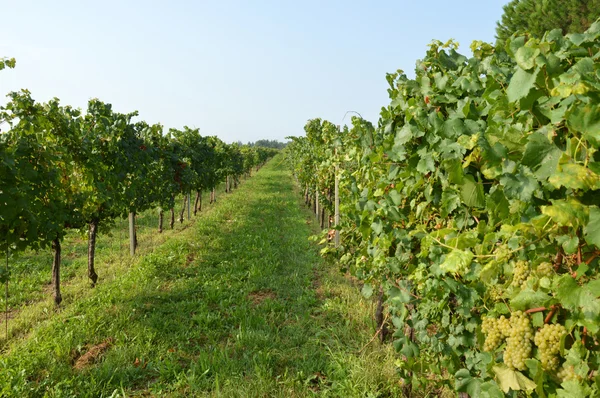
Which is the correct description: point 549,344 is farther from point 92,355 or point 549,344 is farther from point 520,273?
point 92,355

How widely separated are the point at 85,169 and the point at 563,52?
6078 millimetres

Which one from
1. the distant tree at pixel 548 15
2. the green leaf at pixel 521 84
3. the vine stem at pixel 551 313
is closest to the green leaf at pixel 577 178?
the green leaf at pixel 521 84

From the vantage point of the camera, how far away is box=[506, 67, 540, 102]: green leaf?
1263 mm

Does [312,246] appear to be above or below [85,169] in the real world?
below

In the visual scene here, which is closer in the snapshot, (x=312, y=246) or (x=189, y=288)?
(x=189, y=288)

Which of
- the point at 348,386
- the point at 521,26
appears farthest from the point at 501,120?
the point at 521,26

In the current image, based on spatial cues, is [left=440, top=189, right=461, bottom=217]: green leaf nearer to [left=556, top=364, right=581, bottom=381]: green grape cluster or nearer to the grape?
the grape

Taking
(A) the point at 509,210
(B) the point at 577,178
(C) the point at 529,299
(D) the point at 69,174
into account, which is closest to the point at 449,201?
(A) the point at 509,210

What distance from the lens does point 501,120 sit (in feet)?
5.21

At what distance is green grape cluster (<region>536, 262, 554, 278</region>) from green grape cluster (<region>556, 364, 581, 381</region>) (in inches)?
12.5

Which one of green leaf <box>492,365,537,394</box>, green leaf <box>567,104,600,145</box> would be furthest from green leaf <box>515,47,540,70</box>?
green leaf <box>492,365,537,394</box>

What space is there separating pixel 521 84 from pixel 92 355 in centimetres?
495

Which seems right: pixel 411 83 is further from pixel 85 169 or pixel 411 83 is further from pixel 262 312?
pixel 85 169

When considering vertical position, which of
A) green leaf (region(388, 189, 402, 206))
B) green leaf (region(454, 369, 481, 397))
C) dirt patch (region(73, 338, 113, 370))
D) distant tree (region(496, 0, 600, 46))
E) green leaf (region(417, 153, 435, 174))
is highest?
distant tree (region(496, 0, 600, 46))
